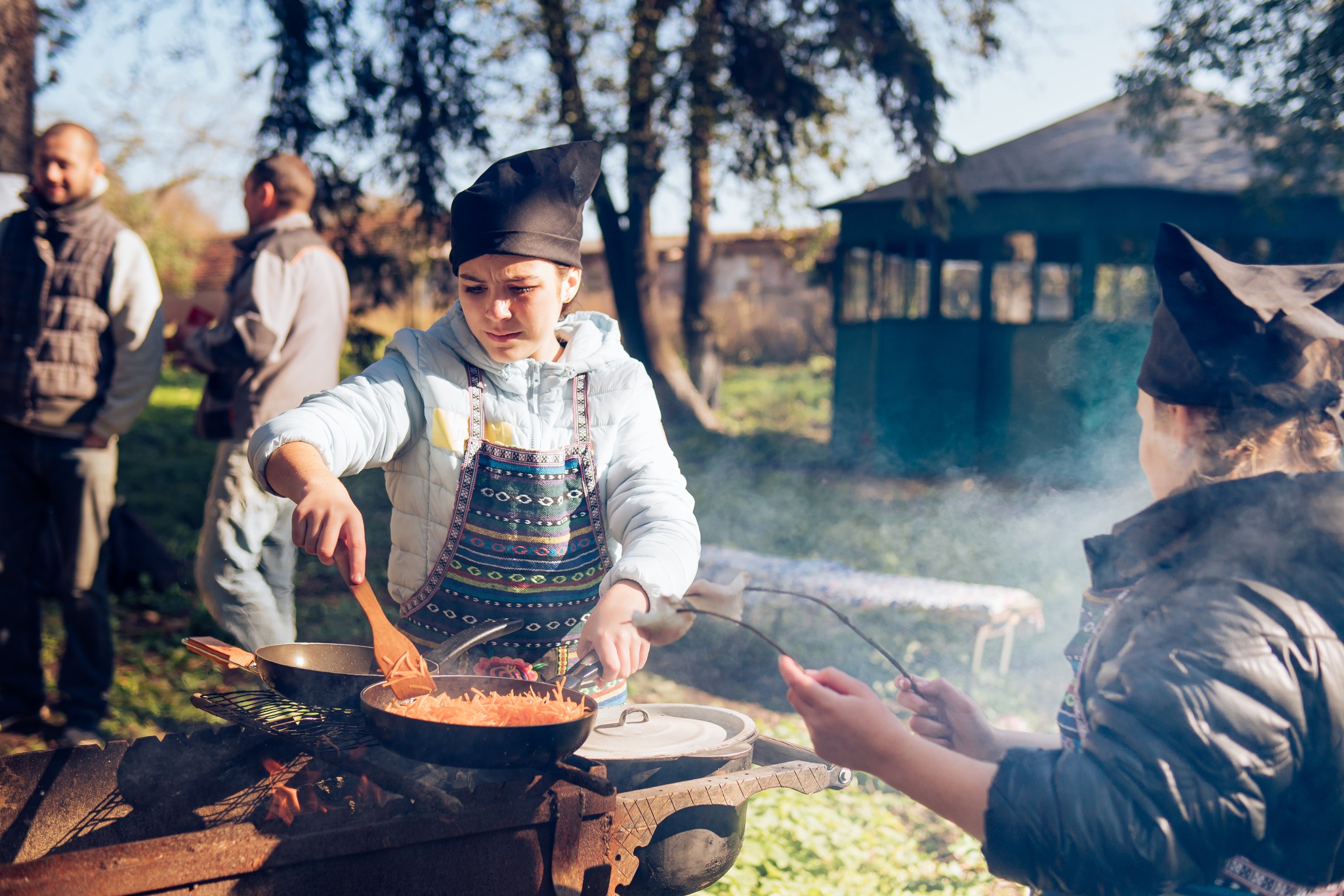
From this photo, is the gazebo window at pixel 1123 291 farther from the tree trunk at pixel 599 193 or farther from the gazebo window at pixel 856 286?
the tree trunk at pixel 599 193

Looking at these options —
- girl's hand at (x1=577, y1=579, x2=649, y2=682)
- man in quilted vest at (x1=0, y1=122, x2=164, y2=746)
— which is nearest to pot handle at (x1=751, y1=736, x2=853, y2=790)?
girl's hand at (x1=577, y1=579, x2=649, y2=682)

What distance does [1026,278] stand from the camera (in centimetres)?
1388

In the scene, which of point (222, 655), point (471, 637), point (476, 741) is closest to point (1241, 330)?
point (476, 741)

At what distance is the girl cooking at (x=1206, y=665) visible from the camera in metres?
1.46

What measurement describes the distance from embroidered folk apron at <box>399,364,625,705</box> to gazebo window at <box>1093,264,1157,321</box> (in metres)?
12.7

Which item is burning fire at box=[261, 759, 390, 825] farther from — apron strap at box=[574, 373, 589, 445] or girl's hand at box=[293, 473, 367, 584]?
apron strap at box=[574, 373, 589, 445]

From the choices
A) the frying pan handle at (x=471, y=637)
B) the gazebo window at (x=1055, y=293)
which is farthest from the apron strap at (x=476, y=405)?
the gazebo window at (x=1055, y=293)

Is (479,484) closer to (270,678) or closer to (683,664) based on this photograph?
(270,678)

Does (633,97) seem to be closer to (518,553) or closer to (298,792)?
(518,553)

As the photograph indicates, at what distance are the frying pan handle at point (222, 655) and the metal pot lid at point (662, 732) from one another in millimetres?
851

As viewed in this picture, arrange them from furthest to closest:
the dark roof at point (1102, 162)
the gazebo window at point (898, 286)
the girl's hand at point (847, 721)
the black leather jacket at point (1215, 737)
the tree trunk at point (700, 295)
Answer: the tree trunk at point (700, 295) → the gazebo window at point (898, 286) → the dark roof at point (1102, 162) → the girl's hand at point (847, 721) → the black leather jacket at point (1215, 737)

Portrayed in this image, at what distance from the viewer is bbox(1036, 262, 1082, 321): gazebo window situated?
44.9 feet

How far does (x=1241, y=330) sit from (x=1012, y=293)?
13.0 m

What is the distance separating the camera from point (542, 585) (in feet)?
8.05
